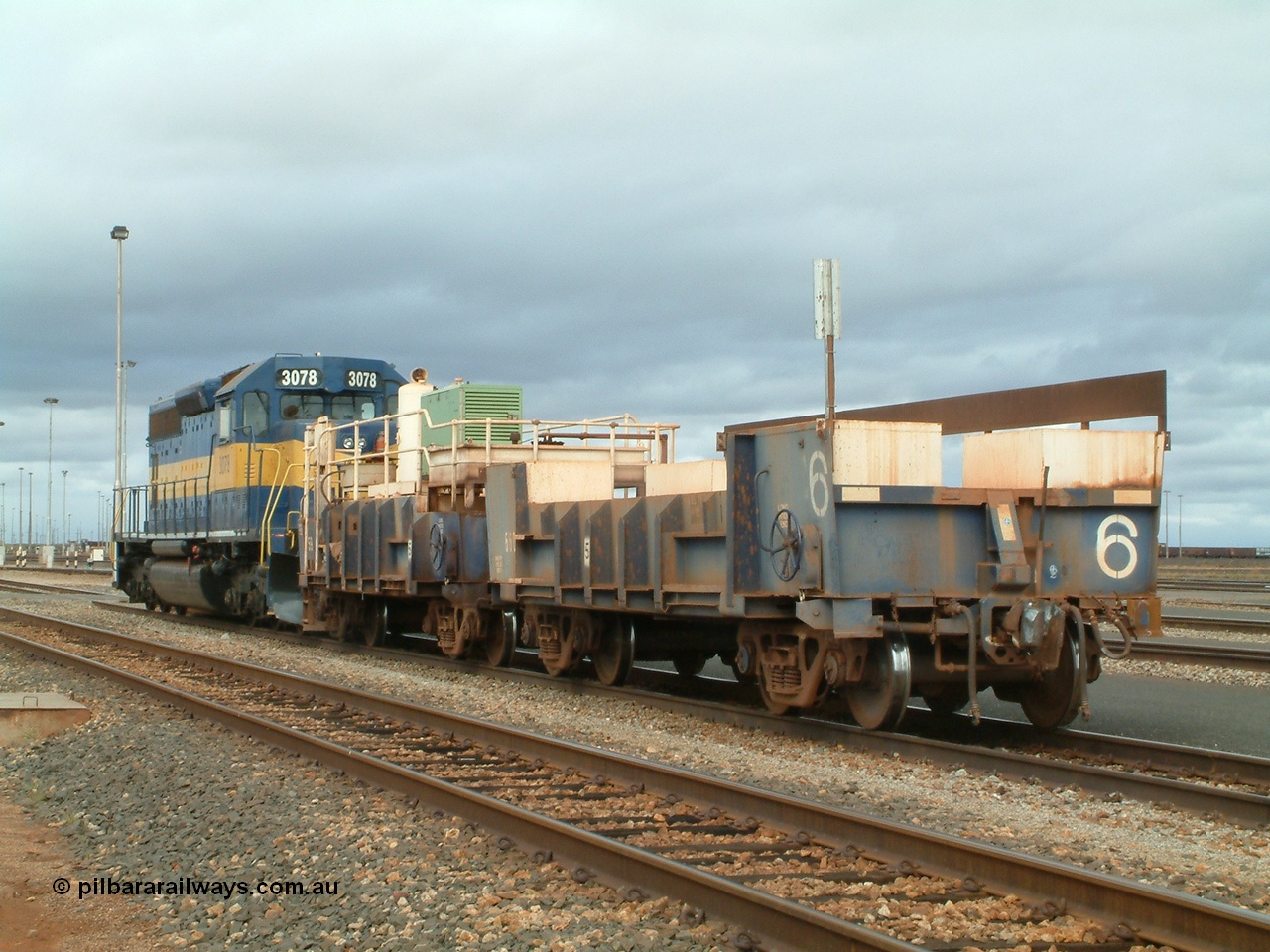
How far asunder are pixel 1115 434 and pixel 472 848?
243 inches

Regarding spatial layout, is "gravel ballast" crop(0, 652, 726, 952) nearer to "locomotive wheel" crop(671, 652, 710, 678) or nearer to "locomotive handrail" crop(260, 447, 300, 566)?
"locomotive wheel" crop(671, 652, 710, 678)

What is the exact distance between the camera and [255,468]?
22031mm

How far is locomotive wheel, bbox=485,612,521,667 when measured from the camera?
51.8ft

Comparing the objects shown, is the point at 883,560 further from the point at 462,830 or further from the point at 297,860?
the point at 297,860

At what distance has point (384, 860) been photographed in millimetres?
6789

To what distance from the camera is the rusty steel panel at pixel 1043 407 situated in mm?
13055

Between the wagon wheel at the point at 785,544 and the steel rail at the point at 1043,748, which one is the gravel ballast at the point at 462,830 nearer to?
the steel rail at the point at 1043,748

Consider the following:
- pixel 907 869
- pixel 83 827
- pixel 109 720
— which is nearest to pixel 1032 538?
pixel 907 869

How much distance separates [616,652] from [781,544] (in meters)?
4.04

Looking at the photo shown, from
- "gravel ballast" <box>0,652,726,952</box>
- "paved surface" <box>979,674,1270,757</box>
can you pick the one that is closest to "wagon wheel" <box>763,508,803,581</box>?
"paved surface" <box>979,674,1270,757</box>

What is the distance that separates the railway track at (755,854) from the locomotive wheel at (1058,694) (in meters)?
3.78

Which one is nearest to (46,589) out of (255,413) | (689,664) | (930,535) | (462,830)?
(255,413)

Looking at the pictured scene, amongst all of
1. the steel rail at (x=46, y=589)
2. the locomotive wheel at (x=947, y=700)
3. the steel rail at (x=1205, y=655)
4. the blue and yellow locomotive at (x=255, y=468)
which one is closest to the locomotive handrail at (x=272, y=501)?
the blue and yellow locomotive at (x=255, y=468)

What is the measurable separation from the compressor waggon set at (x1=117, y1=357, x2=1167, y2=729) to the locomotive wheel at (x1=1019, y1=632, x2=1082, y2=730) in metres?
0.02
